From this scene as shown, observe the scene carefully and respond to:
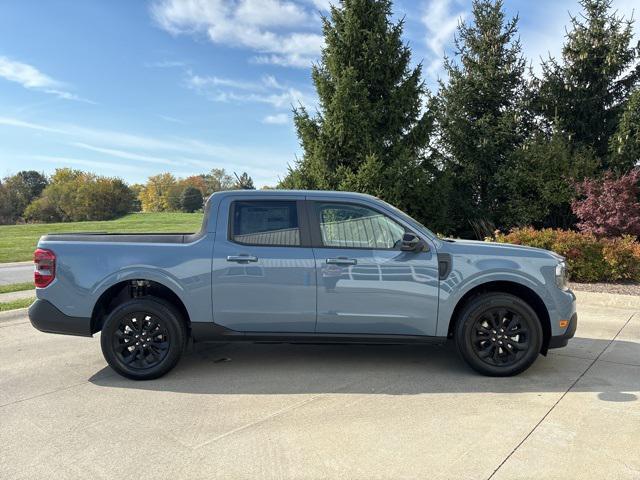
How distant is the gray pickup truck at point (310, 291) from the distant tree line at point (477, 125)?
710 centimetres

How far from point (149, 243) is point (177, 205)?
76639 millimetres

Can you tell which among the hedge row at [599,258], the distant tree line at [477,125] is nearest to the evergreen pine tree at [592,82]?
the distant tree line at [477,125]

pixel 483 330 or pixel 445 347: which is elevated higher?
pixel 483 330

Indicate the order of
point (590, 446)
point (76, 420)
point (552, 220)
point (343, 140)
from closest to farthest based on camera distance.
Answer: point (590, 446) < point (76, 420) < point (343, 140) < point (552, 220)

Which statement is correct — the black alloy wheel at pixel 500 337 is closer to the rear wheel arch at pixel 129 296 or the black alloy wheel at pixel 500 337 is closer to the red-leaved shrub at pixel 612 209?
the rear wheel arch at pixel 129 296

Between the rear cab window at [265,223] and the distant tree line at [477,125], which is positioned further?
the distant tree line at [477,125]

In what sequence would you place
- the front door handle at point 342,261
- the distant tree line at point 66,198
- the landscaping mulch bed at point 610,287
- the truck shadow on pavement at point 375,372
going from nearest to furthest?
the truck shadow on pavement at point 375,372 < the front door handle at point 342,261 < the landscaping mulch bed at point 610,287 < the distant tree line at point 66,198

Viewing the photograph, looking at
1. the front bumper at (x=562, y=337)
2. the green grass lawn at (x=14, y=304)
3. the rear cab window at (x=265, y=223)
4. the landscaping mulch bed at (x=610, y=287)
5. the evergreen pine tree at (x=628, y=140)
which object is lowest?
the green grass lawn at (x=14, y=304)

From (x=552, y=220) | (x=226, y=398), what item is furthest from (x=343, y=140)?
(x=226, y=398)

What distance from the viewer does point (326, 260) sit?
4.26 meters

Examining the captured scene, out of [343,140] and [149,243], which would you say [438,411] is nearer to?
[149,243]

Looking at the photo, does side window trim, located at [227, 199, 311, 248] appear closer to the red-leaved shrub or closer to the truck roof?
the truck roof

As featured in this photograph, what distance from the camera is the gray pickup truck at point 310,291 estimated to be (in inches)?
168

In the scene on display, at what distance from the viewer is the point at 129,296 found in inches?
183
